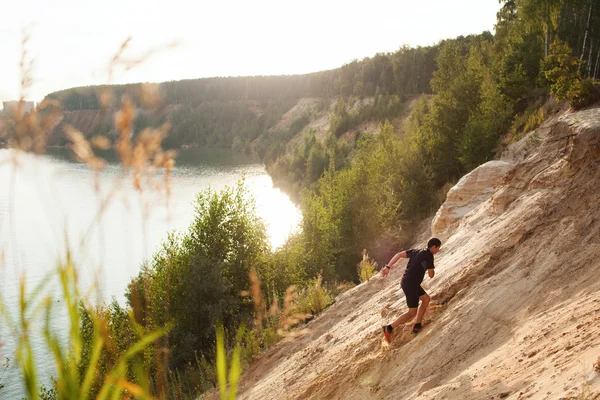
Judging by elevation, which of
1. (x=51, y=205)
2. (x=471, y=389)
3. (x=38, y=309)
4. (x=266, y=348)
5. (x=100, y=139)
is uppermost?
(x=100, y=139)

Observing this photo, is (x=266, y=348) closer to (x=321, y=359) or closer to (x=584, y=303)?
(x=321, y=359)

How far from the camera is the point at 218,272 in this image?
19078 millimetres

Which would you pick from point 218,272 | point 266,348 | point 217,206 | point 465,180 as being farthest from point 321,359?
point 217,206

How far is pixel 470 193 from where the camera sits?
1441cm

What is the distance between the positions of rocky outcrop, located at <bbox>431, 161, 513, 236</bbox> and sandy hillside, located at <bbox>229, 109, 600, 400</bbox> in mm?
2402

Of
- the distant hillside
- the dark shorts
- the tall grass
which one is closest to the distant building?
the tall grass

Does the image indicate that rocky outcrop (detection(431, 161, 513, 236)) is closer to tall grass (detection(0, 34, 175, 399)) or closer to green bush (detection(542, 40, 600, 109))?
green bush (detection(542, 40, 600, 109))

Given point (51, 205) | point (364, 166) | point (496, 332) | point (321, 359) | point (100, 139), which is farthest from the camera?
point (364, 166)

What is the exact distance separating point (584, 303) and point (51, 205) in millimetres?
6209

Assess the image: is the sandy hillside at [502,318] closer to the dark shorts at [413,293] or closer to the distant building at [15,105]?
the dark shorts at [413,293]

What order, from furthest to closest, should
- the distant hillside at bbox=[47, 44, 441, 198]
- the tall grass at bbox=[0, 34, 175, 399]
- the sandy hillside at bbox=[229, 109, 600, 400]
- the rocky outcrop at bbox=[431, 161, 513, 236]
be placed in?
the distant hillside at bbox=[47, 44, 441, 198], the rocky outcrop at bbox=[431, 161, 513, 236], the sandy hillside at bbox=[229, 109, 600, 400], the tall grass at bbox=[0, 34, 175, 399]

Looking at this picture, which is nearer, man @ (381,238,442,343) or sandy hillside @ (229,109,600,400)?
sandy hillside @ (229,109,600,400)

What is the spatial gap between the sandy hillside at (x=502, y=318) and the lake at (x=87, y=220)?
376cm

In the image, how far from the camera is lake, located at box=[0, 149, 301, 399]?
2.11 metres
